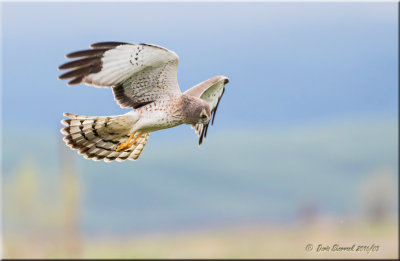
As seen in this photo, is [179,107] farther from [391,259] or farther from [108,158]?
[391,259]

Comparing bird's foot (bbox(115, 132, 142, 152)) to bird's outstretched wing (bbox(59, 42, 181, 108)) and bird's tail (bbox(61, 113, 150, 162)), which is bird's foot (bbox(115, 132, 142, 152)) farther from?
bird's outstretched wing (bbox(59, 42, 181, 108))

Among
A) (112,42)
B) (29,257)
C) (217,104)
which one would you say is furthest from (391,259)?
(112,42)

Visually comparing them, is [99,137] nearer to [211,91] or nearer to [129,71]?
[129,71]

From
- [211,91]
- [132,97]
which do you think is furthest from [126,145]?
[211,91]

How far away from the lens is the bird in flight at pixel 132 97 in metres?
6.32

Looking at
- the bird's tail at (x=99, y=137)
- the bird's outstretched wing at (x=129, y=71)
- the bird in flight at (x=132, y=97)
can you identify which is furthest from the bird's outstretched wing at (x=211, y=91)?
the bird's tail at (x=99, y=137)

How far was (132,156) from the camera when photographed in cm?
739

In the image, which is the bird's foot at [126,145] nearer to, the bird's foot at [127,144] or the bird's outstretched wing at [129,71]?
the bird's foot at [127,144]

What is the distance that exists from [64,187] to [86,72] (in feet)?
45.8

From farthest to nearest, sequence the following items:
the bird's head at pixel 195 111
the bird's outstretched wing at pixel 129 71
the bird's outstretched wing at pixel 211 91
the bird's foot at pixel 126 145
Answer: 1. the bird's outstretched wing at pixel 211 91
2. the bird's foot at pixel 126 145
3. the bird's head at pixel 195 111
4. the bird's outstretched wing at pixel 129 71

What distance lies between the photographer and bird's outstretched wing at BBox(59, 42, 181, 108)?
20.6ft

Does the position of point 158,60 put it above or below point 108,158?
above

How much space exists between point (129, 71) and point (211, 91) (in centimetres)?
118

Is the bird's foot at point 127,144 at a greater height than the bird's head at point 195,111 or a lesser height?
lesser
